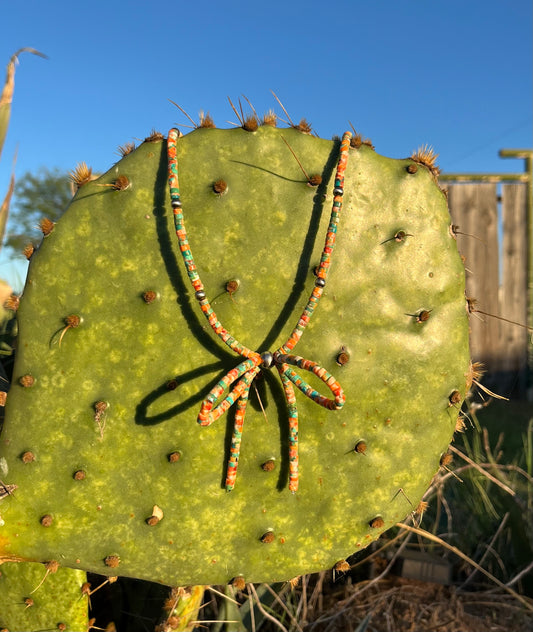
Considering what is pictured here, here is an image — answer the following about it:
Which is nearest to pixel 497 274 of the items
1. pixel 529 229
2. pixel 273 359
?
pixel 529 229

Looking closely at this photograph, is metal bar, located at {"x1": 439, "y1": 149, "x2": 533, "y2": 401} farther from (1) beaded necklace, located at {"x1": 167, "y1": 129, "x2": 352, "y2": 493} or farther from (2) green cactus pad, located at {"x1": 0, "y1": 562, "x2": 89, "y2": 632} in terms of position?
(2) green cactus pad, located at {"x1": 0, "y1": 562, "x2": 89, "y2": 632}

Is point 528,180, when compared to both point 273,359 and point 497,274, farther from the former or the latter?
point 273,359

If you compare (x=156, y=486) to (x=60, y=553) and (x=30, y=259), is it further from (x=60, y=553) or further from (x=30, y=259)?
(x=30, y=259)

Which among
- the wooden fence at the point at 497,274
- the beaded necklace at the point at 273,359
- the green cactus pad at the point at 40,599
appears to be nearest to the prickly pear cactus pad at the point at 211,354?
the beaded necklace at the point at 273,359

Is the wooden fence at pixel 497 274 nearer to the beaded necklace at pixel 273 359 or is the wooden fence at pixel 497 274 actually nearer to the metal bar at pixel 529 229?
the metal bar at pixel 529 229

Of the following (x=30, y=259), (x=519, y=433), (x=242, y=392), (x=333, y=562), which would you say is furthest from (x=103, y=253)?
(x=519, y=433)

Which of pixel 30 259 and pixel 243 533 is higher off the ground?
pixel 30 259
